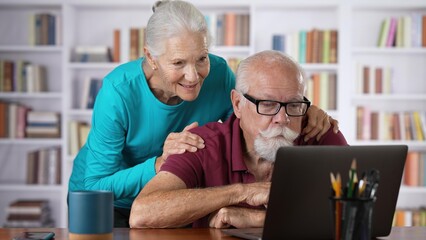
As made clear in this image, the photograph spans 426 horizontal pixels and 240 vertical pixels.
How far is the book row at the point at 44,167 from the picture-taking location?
566cm

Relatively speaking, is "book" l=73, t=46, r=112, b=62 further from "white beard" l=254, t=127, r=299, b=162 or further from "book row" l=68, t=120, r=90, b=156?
"white beard" l=254, t=127, r=299, b=162

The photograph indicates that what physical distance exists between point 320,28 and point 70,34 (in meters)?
1.90

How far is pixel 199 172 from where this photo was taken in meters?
2.33

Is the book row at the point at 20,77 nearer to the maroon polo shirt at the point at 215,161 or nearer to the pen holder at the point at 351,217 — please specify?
the maroon polo shirt at the point at 215,161

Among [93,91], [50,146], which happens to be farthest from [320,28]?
[50,146]

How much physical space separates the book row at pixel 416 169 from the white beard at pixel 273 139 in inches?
139

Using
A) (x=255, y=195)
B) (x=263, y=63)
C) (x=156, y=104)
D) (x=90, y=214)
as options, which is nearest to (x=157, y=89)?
(x=156, y=104)

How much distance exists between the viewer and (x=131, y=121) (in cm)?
271

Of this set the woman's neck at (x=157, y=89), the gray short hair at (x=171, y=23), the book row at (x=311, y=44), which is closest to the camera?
the gray short hair at (x=171, y=23)

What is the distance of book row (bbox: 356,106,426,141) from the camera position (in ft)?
18.4

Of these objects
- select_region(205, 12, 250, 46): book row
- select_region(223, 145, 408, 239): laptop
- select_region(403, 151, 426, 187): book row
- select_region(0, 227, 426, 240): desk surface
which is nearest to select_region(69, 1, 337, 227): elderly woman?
select_region(0, 227, 426, 240): desk surface

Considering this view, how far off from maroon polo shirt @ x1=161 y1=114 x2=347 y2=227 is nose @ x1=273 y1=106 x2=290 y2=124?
0.17 m

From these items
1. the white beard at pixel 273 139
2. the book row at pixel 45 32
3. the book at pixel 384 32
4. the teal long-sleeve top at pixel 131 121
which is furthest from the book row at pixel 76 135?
the white beard at pixel 273 139

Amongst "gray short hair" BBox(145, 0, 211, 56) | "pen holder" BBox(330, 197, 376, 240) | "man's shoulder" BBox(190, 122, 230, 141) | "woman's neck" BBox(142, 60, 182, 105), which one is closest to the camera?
"pen holder" BBox(330, 197, 376, 240)
